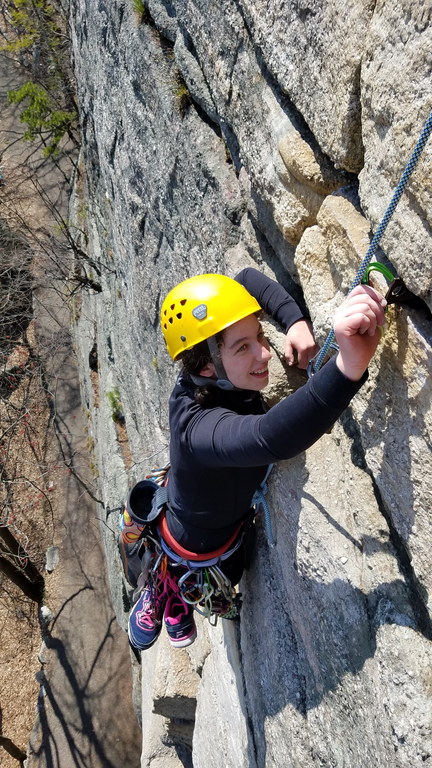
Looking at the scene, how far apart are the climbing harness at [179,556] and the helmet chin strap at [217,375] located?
0.77 meters

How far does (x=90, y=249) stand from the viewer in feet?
36.4

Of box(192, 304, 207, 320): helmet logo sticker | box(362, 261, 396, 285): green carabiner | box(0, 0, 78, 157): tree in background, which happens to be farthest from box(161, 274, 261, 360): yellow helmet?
box(0, 0, 78, 157): tree in background

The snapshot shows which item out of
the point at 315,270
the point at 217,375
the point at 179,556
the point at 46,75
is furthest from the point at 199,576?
the point at 46,75

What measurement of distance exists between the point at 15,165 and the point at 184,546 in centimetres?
1586

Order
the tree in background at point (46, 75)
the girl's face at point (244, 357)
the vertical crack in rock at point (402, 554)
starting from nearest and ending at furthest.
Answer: the vertical crack in rock at point (402, 554) < the girl's face at point (244, 357) < the tree in background at point (46, 75)

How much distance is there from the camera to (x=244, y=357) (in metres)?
2.31

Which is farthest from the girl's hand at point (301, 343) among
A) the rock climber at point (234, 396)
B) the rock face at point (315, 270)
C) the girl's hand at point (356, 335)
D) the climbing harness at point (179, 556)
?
the girl's hand at point (356, 335)

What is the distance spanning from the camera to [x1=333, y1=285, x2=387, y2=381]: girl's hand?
1612mm

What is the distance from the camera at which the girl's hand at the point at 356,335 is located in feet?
5.29

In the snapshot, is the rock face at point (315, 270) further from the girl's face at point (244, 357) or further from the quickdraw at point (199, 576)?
the girl's face at point (244, 357)

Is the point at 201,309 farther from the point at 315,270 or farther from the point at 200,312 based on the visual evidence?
the point at 315,270

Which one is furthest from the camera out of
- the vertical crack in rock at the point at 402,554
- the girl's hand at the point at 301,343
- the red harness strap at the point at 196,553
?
the red harness strap at the point at 196,553

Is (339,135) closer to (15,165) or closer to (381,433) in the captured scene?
(381,433)

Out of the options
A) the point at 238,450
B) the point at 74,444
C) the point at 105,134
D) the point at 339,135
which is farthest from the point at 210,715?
the point at 74,444
